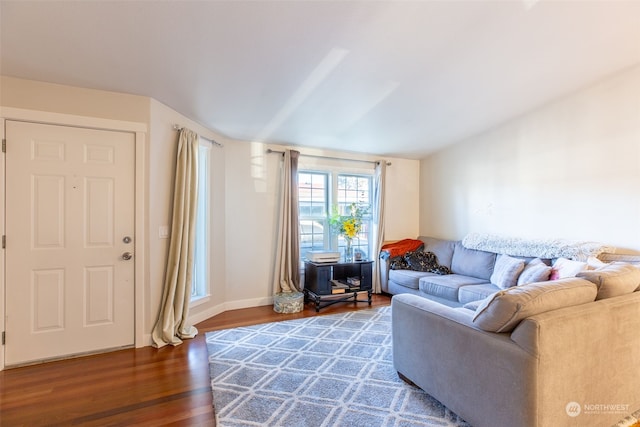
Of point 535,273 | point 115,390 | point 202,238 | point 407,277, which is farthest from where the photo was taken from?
point 407,277

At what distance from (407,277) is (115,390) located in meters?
3.32

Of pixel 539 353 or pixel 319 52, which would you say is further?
pixel 319 52

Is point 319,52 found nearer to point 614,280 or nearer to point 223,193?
point 223,193

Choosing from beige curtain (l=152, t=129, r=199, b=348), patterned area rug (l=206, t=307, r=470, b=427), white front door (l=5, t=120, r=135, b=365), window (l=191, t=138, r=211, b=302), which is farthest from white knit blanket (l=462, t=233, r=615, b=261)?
white front door (l=5, t=120, r=135, b=365)

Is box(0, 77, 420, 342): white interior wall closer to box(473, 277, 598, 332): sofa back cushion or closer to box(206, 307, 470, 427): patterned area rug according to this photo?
box(206, 307, 470, 427): patterned area rug

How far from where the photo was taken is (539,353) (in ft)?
4.65

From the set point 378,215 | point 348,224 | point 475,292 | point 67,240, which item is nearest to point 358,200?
point 378,215

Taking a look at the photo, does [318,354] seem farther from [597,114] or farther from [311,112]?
[597,114]

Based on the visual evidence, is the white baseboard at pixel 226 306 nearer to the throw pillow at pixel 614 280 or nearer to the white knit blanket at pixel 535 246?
the white knit blanket at pixel 535 246

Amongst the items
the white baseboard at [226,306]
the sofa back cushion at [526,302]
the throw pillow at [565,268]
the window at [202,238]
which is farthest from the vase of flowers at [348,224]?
the sofa back cushion at [526,302]

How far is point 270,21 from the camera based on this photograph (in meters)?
2.08

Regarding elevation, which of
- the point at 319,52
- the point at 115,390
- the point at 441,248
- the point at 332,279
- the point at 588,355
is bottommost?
the point at 115,390

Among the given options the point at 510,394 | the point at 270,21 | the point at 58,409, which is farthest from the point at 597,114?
the point at 58,409

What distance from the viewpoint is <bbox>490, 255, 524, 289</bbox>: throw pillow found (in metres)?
3.19
